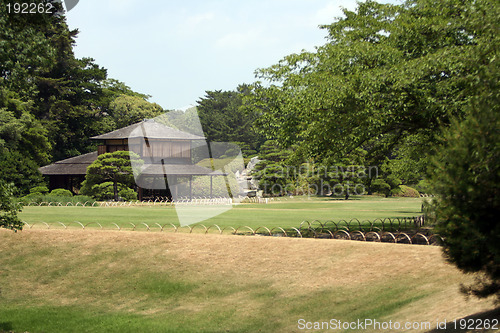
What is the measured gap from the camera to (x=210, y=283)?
15.0 m

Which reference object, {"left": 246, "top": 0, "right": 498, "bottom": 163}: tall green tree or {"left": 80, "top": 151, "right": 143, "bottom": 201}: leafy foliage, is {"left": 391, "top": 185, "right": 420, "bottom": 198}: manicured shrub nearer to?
{"left": 80, "top": 151, "right": 143, "bottom": 201}: leafy foliage

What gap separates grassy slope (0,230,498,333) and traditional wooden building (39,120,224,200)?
26775mm

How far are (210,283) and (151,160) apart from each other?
34.0 meters

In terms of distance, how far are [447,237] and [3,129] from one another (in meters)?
40.6

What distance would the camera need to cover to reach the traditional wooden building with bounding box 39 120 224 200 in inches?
1807

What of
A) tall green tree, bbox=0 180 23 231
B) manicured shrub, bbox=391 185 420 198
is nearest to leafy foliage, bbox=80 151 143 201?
tall green tree, bbox=0 180 23 231

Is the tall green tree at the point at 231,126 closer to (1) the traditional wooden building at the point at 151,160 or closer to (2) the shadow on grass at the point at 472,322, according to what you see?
(1) the traditional wooden building at the point at 151,160

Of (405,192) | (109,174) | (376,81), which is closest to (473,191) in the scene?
(376,81)

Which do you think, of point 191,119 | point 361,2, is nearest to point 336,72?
point 361,2

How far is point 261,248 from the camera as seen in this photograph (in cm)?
1659

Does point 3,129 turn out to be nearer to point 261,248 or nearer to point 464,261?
point 261,248

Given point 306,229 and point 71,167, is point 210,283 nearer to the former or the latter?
point 306,229

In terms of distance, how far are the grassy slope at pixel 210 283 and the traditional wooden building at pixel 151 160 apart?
26.8m

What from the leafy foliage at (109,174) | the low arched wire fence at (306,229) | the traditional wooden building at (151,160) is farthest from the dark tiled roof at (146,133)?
the low arched wire fence at (306,229)
